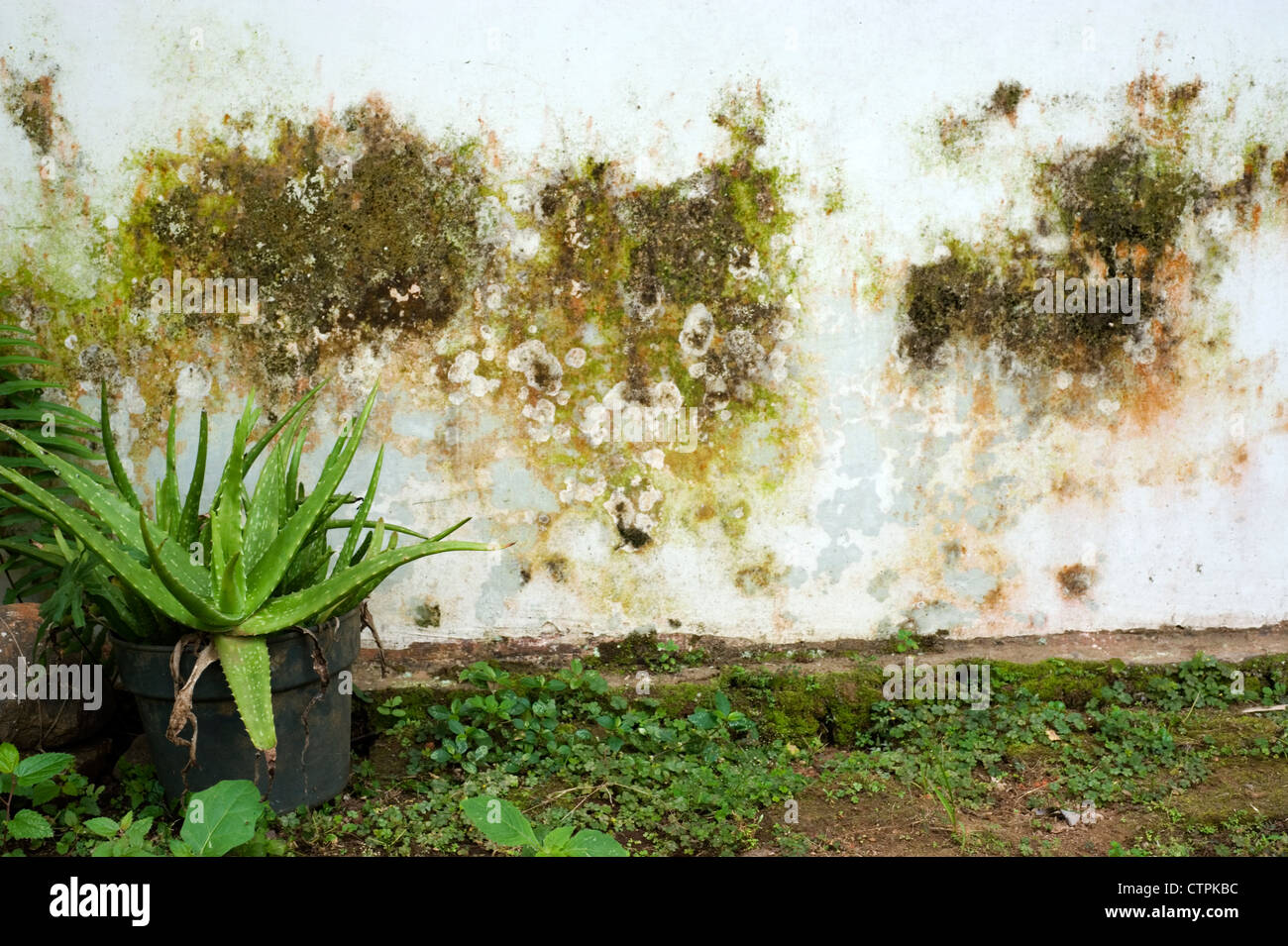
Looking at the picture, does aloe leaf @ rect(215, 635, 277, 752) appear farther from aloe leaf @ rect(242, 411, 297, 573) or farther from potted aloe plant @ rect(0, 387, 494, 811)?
aloe leaf @ rect(242, 411, 297, 573)

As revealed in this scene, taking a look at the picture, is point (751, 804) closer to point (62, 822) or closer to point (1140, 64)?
point (62, 822)

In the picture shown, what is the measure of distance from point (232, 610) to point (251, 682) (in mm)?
190

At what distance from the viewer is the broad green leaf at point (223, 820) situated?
2427 mm

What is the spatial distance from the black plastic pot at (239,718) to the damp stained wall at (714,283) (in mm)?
896

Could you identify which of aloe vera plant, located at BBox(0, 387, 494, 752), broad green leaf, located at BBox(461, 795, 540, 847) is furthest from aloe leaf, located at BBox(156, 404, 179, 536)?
broad green leaf, located at BBox(461, 795, 540, 847)

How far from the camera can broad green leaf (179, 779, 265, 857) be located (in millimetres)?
2427

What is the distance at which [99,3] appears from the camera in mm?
3750

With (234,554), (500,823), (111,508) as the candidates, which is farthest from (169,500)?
(500,823)

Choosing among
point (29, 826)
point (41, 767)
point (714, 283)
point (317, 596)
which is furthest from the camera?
point (714, 283)

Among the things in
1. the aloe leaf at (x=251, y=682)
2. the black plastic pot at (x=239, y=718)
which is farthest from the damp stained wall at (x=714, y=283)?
the aloe leaf at (x=251, y=682)

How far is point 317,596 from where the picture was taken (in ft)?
9.50

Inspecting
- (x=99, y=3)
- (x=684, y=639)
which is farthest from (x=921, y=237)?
(x=99, y=3)

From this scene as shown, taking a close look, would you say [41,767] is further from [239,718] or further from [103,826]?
[239,718]

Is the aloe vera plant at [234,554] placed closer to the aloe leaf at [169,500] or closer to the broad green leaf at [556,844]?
the aloe leaf at [169,500]
